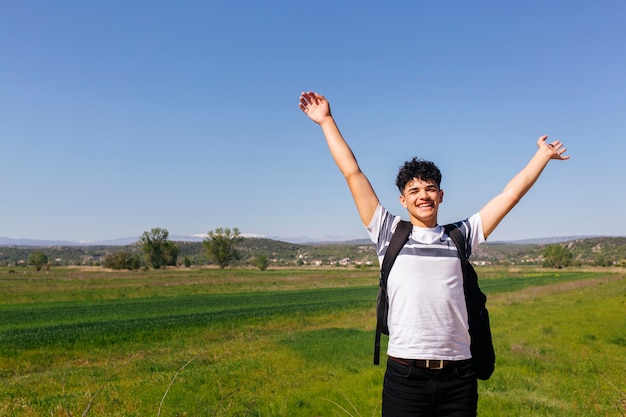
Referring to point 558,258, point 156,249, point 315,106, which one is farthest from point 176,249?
point 315,106

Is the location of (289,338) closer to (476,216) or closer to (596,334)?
(596,334)

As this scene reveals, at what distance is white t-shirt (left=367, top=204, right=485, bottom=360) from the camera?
9.19ft

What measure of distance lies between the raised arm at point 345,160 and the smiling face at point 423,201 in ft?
0.76

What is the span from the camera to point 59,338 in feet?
63.6

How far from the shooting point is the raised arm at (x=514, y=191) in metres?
3.17

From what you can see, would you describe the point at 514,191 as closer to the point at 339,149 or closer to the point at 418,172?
the point at 418,172

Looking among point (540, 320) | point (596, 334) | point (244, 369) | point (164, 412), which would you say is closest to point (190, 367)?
point (244, 369)

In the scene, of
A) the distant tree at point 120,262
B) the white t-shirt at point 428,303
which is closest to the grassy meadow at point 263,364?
the white t-shirt at point 428,303

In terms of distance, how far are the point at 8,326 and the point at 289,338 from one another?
15.4 meters

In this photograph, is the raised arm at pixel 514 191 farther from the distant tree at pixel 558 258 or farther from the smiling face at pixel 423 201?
the distant tree at pixel 558 258

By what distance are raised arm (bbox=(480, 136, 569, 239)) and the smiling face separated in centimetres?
34

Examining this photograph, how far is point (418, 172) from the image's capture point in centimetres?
317

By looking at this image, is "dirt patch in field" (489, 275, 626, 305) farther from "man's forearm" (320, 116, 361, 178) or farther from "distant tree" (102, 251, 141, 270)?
"distant tree" (102, 251, 141, 270)

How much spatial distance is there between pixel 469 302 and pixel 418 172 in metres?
0.86
